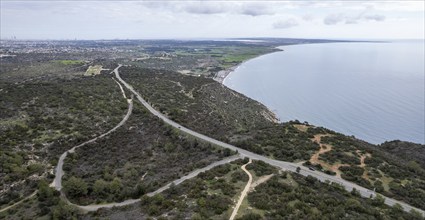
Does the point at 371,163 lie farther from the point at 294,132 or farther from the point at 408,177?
the point at 294,132

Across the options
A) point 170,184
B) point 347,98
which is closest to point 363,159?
point 170,184

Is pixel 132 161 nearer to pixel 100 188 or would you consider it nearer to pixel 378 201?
pixel 100 188

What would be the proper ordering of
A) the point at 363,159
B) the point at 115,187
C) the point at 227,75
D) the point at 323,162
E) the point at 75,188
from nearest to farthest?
the point at 75,188
the point at 115,187
the point at 323,162
the point at 363,159
the point at 227,75

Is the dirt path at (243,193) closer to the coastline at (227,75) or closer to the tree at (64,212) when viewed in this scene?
the tree at (64,212)

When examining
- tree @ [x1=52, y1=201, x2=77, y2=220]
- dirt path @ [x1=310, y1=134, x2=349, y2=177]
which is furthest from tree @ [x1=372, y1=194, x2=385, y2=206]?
tree @ [x1=52, y1=201, x2=77, y2=220]

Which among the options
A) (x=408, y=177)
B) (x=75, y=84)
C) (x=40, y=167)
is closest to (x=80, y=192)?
(x=40, y=167)

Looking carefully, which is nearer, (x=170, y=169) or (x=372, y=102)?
(x=170, y=169)

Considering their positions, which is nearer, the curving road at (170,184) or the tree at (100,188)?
the curving road at (170,184)

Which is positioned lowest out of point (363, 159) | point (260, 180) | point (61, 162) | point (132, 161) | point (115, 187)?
point (132, 161)

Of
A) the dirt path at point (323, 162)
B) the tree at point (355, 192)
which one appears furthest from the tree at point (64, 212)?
the dirt path at point (323, 162)

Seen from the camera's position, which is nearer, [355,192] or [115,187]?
[355,192]

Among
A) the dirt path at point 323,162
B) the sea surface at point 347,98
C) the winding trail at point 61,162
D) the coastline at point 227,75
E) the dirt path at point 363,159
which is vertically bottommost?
the sea surface at point 347,98
